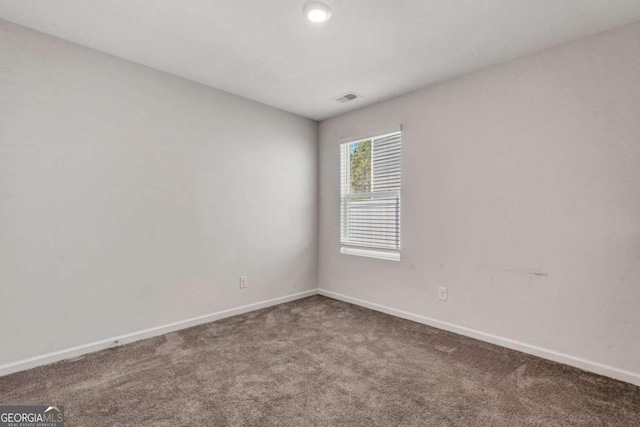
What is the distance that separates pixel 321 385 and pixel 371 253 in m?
1.90

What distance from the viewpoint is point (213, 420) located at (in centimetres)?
166

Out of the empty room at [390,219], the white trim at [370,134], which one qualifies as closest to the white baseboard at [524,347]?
the empty room at [390,219]

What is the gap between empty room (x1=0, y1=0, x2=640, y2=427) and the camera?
1.93 m

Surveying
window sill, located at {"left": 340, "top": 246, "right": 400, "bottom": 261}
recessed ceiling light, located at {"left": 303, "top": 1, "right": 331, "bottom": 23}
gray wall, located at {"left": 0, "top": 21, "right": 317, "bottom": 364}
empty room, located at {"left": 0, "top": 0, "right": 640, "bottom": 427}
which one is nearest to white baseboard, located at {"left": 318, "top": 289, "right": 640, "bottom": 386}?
empty room, located at {"left": 0, "top": 0, "right": 640, "bottom": 427}

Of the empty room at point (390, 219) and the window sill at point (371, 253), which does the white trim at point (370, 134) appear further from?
the window sill at point (371, 253)

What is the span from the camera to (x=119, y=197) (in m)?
2.59

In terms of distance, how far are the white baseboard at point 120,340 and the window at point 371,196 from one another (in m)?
1.31

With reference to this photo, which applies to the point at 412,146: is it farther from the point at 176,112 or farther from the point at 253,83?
the point at 176,112

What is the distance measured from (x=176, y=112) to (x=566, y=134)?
10.9 feet

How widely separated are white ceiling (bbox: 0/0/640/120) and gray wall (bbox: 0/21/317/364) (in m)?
0.33

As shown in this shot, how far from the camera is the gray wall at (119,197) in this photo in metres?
2.18

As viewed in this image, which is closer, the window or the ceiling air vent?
the ceiling air vent

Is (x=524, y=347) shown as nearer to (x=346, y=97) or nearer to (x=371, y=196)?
(x=371, y=196)

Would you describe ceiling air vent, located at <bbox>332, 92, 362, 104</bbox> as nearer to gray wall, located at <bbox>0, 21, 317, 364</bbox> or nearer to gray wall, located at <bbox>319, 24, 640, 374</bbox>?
gray wall, located at <bbox>319, 24, 640, 374</bbox>
